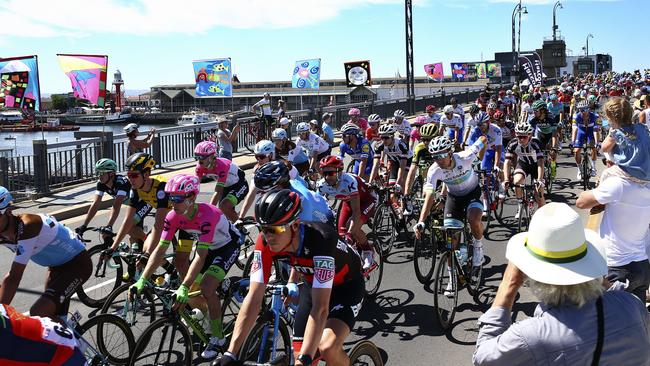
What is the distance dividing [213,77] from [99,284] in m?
17.5

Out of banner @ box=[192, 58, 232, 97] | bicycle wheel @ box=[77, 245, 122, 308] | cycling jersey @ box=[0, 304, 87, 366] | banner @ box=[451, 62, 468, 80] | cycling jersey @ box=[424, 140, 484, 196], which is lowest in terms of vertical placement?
bicycle wheel @ box=[77, 245, 122, 308]

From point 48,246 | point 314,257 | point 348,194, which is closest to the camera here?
point 314,257

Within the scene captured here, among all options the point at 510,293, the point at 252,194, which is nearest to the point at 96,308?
the point at 252,194

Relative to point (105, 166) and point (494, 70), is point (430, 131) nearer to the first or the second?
point (105, 166)

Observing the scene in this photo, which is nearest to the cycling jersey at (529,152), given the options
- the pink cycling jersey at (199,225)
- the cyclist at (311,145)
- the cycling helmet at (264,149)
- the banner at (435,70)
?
the cyclist at (311,145)

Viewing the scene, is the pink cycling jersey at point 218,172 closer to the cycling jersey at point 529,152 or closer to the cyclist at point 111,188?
the cyclist at point 111,188

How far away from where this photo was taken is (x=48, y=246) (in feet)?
16.9

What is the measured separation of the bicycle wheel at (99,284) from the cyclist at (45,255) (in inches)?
65.5

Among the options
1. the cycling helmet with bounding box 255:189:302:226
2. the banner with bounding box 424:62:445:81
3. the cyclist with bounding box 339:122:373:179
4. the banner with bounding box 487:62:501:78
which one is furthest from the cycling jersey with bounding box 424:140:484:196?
the banner with bounding box 487:62:501:78

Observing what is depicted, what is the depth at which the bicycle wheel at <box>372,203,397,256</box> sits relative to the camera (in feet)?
31.4

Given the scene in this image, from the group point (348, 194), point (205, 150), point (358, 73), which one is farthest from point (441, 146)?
point (358, 73)

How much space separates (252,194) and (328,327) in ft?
14.4

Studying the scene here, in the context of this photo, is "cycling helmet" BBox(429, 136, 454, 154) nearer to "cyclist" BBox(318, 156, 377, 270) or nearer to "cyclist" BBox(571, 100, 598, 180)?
"cyclist" BBox(318, 156, 377, 270)

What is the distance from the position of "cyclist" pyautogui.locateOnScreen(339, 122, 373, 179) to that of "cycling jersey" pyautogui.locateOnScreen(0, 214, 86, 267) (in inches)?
224
